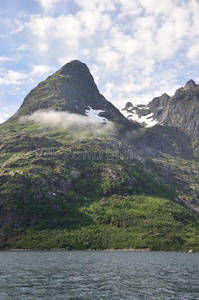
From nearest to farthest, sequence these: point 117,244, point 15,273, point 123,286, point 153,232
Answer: point 123,286, point 15,273, point 117,244, point 153,232

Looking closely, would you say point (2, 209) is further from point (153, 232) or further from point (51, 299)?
point (51, 299)

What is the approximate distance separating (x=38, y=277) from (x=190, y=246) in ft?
456

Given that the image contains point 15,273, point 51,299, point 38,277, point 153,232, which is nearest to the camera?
point 51,299

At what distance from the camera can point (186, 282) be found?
60969 mm

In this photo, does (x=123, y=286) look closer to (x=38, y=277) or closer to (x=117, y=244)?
(x=38, y=277)

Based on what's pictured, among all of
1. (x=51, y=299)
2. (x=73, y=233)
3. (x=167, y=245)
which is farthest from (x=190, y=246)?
(x=51, y=299)

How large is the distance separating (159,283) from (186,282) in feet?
20.2

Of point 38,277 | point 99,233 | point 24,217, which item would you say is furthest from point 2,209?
point 38,277

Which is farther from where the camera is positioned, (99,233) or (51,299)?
(99,233)

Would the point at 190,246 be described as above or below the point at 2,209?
below

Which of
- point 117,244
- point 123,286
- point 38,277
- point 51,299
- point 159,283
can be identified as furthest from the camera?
point 117,244

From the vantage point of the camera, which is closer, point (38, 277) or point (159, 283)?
point (159, 283)

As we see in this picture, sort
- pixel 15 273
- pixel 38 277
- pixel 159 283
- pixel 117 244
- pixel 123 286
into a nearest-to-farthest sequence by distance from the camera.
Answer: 1. pixel 123 286
2. pixel 159 283
3. pixel 38 277
4. pixel 15 273
5. pixel 117 244

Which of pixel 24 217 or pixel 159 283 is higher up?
pixel 24 217
